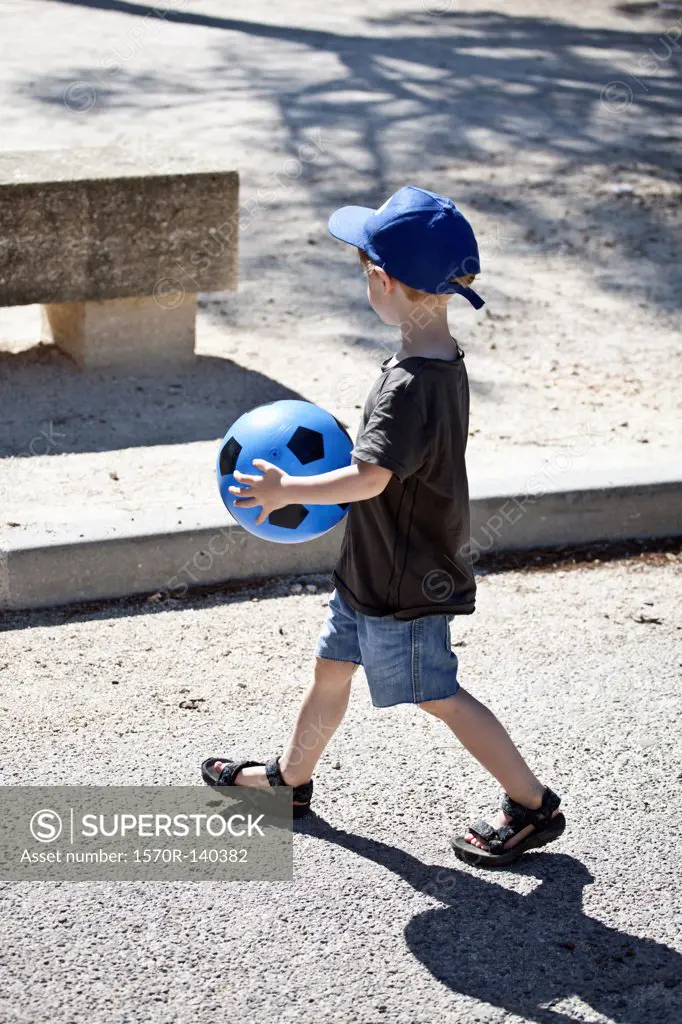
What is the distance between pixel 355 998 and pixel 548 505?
2572mm

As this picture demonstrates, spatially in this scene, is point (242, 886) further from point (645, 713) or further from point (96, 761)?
point (645, 713)

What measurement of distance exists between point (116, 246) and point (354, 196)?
295cm

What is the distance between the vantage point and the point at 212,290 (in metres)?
6.35

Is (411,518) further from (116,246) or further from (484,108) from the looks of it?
(484,108)

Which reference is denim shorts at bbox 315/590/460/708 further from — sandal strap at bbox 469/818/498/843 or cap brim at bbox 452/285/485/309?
cap brim at bbox 452/285/485/309

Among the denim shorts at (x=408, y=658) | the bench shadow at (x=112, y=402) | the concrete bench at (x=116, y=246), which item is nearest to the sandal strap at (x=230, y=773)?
the denim shorts at (x=408, y=658)

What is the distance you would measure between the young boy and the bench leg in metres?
3.20

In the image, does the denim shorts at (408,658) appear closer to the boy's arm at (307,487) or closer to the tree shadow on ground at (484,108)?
the boy's arm at (307,487)

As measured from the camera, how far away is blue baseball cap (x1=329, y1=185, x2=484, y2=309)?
122 inches

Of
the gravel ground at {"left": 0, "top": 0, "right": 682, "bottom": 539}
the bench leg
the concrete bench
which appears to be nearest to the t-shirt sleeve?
the gravel ground at {"left": 0, "top": 0, "right": 682, "bottom": 539}

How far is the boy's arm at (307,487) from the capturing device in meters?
3.07

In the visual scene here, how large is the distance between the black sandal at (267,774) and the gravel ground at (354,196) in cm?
135

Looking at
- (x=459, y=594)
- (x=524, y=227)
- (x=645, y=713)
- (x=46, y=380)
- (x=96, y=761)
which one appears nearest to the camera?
(x=459, y=594)

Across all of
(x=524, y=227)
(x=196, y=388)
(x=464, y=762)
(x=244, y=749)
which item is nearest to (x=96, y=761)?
(x=244, y=749)
